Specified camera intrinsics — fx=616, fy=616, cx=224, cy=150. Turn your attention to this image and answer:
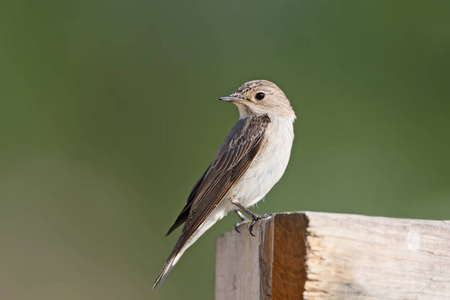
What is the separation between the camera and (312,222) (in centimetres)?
199

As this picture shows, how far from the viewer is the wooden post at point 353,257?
2.01 m

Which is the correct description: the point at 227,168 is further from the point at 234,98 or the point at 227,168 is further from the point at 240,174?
Answer: the point at 234,98

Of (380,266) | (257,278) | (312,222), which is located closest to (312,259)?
(312,222)

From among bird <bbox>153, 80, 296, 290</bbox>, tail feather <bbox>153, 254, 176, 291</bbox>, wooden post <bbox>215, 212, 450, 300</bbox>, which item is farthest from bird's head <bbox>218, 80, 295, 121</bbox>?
wooden post <bbox>215, 212, 450, 300</bbox>

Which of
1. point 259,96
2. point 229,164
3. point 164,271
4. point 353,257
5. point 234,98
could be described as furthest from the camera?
point 259,96

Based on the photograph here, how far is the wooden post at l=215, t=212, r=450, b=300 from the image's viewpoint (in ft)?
6.58

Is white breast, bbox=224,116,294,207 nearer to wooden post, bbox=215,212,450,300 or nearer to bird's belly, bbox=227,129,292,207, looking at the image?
bird's belly, bbox=227,129,292,207

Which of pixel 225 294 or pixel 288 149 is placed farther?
pixel 288 149

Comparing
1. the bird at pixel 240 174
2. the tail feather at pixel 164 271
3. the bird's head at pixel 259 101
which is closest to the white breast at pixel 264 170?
the bird at pixel 240 174

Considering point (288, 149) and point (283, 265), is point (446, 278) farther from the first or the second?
point (288, 149)

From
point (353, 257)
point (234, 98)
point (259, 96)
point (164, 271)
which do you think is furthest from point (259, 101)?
point (353, 257)

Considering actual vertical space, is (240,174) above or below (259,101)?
below

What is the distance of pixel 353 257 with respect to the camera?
205cm

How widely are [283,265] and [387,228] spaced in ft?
1.25
